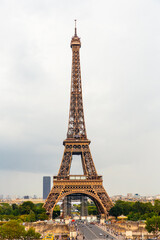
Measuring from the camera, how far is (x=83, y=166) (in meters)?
88.1

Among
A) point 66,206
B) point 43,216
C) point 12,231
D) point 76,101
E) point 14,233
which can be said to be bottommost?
point 14,233

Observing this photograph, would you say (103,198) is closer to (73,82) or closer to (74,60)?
(73,82)

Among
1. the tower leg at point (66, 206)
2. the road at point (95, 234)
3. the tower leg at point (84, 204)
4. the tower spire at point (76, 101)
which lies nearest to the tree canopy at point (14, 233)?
the road at point (95, 234)

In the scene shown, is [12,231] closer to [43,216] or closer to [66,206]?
[43,216]

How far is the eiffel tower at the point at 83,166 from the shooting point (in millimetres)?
79812

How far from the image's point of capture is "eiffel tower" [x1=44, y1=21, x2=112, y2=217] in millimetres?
79812

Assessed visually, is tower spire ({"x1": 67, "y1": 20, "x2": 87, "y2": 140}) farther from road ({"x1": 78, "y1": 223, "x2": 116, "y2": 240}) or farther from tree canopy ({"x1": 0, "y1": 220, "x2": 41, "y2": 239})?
tree canopy ({"x1": 0, "y1": 220, "x2": 41, "y2": 239})

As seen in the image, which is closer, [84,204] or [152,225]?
[152,225]

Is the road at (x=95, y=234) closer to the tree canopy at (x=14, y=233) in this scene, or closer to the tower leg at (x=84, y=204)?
the tree canopy at (x=14, y=233)

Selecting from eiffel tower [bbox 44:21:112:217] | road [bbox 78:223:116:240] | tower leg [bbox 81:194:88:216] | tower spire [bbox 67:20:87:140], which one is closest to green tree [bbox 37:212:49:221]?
eiffel tower [bbox 44:21:112:217]

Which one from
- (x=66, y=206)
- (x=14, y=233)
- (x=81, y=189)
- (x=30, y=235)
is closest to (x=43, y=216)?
(x=81, y=189)

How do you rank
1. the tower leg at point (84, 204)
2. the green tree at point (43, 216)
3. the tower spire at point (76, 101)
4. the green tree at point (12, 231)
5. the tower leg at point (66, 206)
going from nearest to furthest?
1. the green tree at point (12, 231)
2. the green tree at point (43, 216)
3. the tower spire at point (76, 101)
4. the tower leg at point (66, 206)
5. the tower leg at point (84, 204)

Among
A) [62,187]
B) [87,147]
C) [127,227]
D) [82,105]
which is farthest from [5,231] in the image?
[82,105]

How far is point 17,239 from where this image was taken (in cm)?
4650
